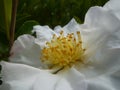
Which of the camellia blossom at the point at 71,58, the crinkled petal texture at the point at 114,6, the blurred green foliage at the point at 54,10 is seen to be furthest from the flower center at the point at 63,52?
the blurred green foliage at the point at 54,10

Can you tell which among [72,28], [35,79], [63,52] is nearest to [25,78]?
[35,79]

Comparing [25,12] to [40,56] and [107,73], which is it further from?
[107,73]

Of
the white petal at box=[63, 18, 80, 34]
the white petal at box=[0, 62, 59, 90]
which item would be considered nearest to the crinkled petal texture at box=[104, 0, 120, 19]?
the white petal at box=[63, 18, 80, 34]

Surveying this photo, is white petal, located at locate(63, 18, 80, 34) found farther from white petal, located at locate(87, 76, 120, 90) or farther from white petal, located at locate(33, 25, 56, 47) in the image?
white petal, located at locate(87, 76, 120, 90)

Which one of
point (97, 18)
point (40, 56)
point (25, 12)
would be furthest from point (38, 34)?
point (25, 12)

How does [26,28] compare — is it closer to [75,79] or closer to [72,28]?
[72,28]

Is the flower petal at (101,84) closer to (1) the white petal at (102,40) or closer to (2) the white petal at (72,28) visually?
(1) the white petal at (102,40)
